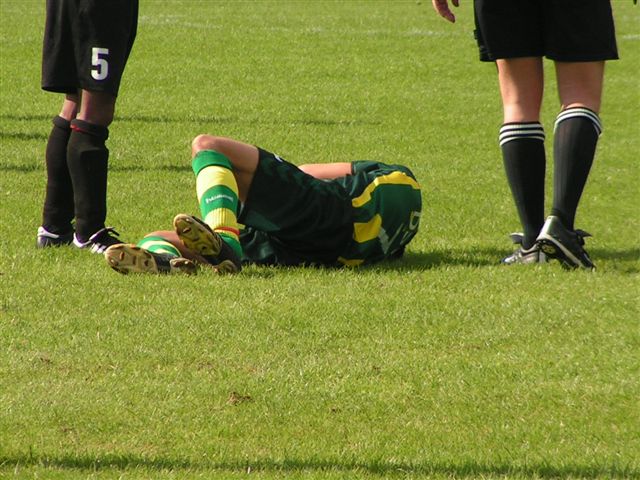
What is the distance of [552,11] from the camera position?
6832 mm

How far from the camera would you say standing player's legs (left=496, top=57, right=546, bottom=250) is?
7.03 meters

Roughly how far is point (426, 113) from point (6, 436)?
10941 mm

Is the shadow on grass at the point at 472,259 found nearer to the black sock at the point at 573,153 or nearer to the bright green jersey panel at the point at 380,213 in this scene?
the bright green jersey panel at the point at 380,213

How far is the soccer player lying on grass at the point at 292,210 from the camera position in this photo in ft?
22.1

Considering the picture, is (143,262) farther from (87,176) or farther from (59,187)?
(59,187)

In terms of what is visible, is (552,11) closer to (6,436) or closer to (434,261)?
(434,261)

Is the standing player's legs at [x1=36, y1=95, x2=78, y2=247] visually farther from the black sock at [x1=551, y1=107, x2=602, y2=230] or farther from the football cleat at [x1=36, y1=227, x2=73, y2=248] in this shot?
the black sock at [x1=551, y1=107, x2=602, y2=230]

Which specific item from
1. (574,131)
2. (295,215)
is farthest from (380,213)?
(574,131)

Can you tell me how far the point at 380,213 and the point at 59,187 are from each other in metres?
1.70

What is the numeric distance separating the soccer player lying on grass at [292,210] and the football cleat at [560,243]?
66cm

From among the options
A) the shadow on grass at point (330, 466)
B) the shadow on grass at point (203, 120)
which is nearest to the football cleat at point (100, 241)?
the shadow on grass at point (330, 466)

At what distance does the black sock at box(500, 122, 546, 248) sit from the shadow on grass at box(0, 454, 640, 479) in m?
3.12

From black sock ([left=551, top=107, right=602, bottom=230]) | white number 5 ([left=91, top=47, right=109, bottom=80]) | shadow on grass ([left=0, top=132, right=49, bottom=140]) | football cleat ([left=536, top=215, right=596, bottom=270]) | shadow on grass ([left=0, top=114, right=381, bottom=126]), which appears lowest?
shadow on grass ([left=0, top=114, right=381, bottom=126])

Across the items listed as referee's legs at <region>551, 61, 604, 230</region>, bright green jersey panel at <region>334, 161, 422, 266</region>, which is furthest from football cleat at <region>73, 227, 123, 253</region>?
referee's legs at <region>551, 61, 604, 230</region>
